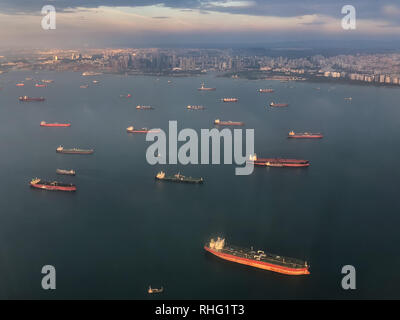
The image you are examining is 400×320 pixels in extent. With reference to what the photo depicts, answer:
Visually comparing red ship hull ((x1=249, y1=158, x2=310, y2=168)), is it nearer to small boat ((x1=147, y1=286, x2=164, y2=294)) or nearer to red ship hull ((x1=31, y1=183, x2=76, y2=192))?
red ship hull ((x1=31, y1=183, x2=76, y2=192))

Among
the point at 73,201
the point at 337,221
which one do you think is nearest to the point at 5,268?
the point at 73,201

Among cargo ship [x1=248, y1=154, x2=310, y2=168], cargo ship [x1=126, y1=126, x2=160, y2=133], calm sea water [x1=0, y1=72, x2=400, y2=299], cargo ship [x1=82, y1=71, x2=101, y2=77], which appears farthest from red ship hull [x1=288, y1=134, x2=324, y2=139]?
cargo ship [x1=82, y1=71, x2=101, y2=77]

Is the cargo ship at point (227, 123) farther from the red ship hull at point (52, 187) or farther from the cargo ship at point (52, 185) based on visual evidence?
the red ship hull at point (52, 187)

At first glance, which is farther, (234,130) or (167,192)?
(234,130)

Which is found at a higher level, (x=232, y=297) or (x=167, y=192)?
(x=167, y=192)

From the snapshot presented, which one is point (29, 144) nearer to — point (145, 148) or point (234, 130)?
point (145, 148)

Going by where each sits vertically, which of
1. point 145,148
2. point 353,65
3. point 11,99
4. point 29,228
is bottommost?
point 29,228

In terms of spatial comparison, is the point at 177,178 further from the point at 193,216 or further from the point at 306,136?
the point at 306,136
